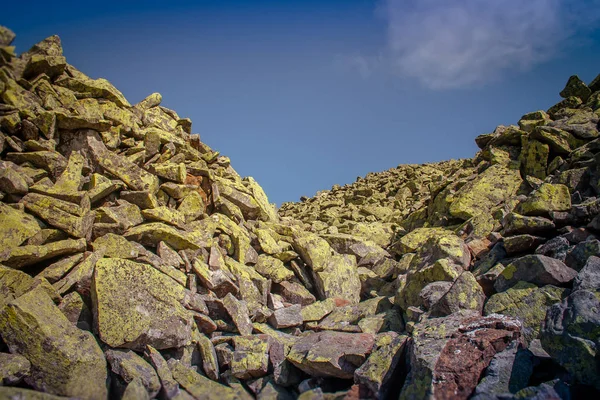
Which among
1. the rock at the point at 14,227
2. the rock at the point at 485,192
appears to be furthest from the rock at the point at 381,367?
the rock at the point at 485,192

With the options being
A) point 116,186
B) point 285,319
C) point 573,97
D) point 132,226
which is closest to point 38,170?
point 116,186

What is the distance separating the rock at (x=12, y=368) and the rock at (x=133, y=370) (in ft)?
5.62

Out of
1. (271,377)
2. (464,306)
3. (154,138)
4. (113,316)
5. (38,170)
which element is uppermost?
(154,138)

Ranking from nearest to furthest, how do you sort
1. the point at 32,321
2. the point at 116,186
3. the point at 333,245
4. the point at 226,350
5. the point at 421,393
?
the point at 421,393, the point at 32,321, the point at 226,350, the point at 116,186, the point at 333,245

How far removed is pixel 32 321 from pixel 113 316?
73.2 inches

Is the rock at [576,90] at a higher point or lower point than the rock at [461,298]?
higher

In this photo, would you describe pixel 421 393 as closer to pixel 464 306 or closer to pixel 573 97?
pixel 464 306

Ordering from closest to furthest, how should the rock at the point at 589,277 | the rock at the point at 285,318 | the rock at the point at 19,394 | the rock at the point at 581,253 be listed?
the rock at the point at 19,394 → the rock at the point at 589,277 → the rock at the point at 581,253 → the rock at the point at 285,318

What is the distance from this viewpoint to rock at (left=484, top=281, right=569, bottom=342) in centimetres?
939

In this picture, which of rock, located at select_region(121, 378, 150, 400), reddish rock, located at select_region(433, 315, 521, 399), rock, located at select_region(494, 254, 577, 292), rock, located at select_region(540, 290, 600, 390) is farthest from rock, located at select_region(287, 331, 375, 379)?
rock, located at select_region(494, 254, 577, 292)

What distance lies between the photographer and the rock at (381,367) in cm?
802

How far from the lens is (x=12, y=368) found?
759 centimetres

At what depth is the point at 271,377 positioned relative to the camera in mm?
9969

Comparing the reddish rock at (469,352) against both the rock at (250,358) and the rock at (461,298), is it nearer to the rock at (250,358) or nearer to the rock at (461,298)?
the rock at (461,298)
